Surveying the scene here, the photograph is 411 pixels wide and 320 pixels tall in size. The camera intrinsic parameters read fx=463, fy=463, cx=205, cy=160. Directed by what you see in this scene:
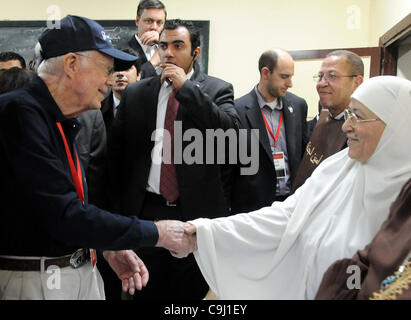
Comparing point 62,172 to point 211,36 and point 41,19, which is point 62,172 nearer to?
point 211,36

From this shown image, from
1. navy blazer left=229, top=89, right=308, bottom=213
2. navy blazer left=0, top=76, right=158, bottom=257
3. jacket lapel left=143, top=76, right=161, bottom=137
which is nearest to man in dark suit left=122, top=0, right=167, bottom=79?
navy blazer left=229, top=89, right=308, bottom=213

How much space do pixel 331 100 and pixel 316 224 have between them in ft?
4.96

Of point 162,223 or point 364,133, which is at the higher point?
point 364,133

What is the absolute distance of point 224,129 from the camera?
2.86m

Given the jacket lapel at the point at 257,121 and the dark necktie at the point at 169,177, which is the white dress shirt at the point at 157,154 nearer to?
the dark necktie at the point at 169,177

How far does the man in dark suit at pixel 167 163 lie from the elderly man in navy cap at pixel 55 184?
0.85m

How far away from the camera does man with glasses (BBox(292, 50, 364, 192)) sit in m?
3.12

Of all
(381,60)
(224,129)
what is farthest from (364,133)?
(381,60)

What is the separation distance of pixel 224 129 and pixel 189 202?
50 centimetres

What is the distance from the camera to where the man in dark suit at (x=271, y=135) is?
343 centimetres

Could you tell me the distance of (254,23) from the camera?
6.05 metres

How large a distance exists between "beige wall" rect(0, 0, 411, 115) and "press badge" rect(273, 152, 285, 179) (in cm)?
232

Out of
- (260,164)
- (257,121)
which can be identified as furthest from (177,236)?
(257,121)

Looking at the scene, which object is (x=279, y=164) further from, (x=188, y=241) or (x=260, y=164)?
(x=188, y=241)
